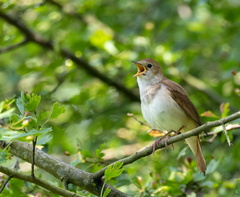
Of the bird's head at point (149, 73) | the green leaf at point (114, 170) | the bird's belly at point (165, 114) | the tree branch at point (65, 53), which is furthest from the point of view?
the tree branch at point (65, 53)

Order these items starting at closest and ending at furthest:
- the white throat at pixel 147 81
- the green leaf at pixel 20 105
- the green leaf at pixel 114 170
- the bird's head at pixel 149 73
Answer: the green leaf at pixel 20 105
the green leaf at pixel 114 170
the white throat at pixel 147 81
the bird's head at pixel 149 73

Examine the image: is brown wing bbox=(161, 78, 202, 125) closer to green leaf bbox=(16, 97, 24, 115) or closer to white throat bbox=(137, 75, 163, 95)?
white throat bbox=(137, 75, 163, 95)

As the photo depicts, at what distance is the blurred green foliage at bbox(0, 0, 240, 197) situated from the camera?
5.75 metres

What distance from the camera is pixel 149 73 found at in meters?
4.84

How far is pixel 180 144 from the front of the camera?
6.06m

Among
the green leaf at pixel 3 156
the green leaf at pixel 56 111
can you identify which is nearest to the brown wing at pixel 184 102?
the green leaf at pixel 56 111

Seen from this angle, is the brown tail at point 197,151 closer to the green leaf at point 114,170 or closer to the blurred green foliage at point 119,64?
the blurred green foliage at point 119,64

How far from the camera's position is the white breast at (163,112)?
4184 millimetres

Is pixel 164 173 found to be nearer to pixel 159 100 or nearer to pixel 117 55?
pixel 159 100

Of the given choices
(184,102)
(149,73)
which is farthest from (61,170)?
(149,73)

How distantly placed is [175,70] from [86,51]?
1.37m

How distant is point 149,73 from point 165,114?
79 cm

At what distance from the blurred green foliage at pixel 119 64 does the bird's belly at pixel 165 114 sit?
841 mm

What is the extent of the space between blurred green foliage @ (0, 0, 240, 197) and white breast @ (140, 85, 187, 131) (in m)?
0.84
